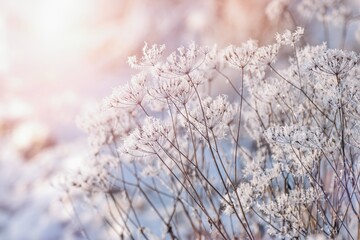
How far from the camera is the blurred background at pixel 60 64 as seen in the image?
8.77 m

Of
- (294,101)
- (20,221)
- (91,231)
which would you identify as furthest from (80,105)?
(294,101)

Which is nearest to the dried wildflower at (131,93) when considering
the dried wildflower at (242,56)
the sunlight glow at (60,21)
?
the dried wildflower at (242,56)

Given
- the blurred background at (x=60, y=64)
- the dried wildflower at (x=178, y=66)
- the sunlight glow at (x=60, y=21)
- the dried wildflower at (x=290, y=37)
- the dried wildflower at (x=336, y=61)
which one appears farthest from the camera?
the sunlight glow at (x=60, y=21)

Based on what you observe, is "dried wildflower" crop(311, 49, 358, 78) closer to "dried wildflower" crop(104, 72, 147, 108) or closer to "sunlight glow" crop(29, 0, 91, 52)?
"dried wildflower" crop(104, 72, 147, 108)

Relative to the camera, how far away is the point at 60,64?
46.1ft

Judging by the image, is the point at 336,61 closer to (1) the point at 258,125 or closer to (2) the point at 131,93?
(2) the point at 131,93

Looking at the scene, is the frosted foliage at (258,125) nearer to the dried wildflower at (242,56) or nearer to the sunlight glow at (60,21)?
the dried wildflower at (242,56)

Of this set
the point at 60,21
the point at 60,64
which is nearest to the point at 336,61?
the point at 60,64

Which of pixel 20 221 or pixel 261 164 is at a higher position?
pixel 20 221

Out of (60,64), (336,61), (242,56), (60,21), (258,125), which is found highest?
(60,21)

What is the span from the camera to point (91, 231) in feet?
23.2

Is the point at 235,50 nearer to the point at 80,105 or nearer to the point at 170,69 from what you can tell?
the point at 170,69

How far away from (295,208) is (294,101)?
555 millimetres

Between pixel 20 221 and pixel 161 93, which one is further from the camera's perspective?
pixel 20 221
